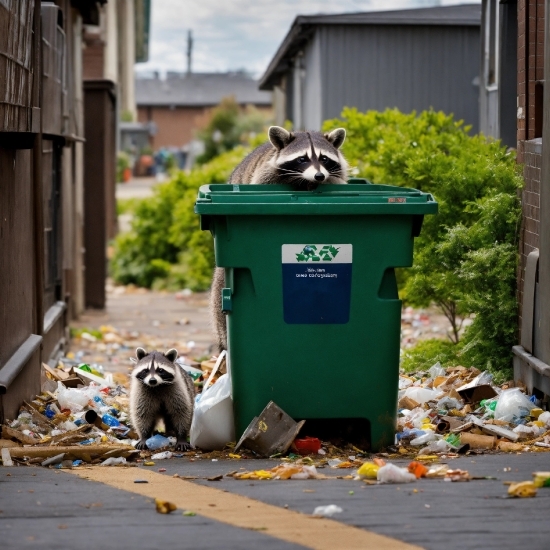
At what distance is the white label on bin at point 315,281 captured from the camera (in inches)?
232

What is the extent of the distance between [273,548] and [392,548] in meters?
0.43

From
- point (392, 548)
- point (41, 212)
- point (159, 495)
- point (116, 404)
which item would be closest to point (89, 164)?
point (41, 212)

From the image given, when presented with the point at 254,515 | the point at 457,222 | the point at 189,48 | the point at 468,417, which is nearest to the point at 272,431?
the point at 254,515

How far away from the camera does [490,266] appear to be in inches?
318

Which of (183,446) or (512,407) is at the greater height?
(512,407)

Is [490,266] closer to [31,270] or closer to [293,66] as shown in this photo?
[31,270]

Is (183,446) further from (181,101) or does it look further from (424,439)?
(181,101)

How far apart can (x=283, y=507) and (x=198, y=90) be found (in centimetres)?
9259

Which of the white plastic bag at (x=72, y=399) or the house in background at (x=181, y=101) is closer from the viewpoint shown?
the white plastic bag at (x=72, y=399)

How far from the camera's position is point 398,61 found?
17.6 meters

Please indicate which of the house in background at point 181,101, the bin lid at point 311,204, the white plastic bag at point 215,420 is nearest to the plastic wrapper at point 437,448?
the white plastic bag at point 215,420

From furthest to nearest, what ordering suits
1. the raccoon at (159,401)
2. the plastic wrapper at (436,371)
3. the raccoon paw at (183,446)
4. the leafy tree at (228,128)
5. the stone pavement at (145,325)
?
the leafy tree at (228,128) < the stone pavement at (145,325) < the plastic wrapper at (436,371) < the raccoon at (159,401) < the raccoon paw at (183,446)

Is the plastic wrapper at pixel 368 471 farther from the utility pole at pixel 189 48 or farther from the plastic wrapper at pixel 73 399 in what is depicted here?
the utility pole at pixel 189 48

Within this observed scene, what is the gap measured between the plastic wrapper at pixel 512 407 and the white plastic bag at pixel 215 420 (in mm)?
1701
